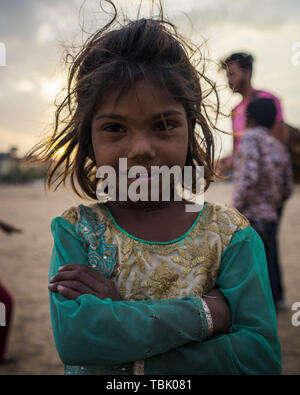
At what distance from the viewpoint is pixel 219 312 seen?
119 centimetres

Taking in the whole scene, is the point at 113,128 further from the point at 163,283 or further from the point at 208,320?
the point at 208,320

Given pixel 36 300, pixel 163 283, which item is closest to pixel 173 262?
pixel 163 283

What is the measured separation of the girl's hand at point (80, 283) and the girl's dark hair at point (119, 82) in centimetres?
50

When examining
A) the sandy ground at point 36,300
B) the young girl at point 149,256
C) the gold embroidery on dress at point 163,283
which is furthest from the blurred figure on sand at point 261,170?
the gold embroidery on dress at point 163,283

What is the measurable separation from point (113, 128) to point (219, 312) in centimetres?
69

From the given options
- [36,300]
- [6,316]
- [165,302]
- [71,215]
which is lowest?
[36,300]

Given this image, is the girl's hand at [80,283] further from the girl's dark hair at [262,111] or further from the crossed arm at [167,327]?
the girl's dark hair at [262,111]

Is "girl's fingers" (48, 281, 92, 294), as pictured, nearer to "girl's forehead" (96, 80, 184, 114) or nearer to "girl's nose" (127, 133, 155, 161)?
"girl's nose" (127, 133, 155, 161)

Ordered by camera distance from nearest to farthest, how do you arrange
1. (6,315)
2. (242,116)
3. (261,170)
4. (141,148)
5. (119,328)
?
(119,328) → (141,148) → (6,315) → (261,170) → (242,116)

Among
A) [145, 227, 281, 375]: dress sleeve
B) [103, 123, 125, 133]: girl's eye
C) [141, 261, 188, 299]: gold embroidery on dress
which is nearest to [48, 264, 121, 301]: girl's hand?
[141, 261, 188, 299]: gold embroidery on dress

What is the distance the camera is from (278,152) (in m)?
3.22
